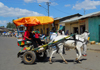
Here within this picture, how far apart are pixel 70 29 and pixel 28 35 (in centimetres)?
1410

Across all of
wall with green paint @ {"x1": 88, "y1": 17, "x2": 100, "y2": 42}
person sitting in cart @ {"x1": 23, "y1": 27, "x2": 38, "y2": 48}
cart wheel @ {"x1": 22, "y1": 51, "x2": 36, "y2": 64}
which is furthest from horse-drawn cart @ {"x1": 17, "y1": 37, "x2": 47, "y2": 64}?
wall with green paint @ {"x1": 88, "y1": 17, "x2": 100, "y2": 42}

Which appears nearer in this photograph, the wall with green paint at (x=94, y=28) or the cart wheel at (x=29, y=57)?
the cart wheel at (x=29, y=57)

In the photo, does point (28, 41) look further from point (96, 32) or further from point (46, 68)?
point (96, 32)

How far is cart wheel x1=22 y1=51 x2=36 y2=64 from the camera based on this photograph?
207 inches

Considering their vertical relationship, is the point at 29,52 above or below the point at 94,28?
below

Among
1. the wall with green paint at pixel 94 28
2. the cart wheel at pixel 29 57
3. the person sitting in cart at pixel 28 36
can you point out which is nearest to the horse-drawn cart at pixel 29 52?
the cart wheel at pixel 29 57

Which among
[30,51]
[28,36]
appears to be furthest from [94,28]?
[30,51]

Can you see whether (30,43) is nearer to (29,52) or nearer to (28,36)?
(28,36)

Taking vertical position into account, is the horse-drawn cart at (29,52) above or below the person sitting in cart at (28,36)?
below

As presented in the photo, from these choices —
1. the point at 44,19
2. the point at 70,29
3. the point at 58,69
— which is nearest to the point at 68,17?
the point at 70,29

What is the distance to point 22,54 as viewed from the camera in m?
5.89

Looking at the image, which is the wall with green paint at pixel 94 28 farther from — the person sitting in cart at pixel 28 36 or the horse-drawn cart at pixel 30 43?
the person sitting in cart at pixel 28 36

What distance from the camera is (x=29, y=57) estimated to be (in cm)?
548

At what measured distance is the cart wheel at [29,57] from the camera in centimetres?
527
